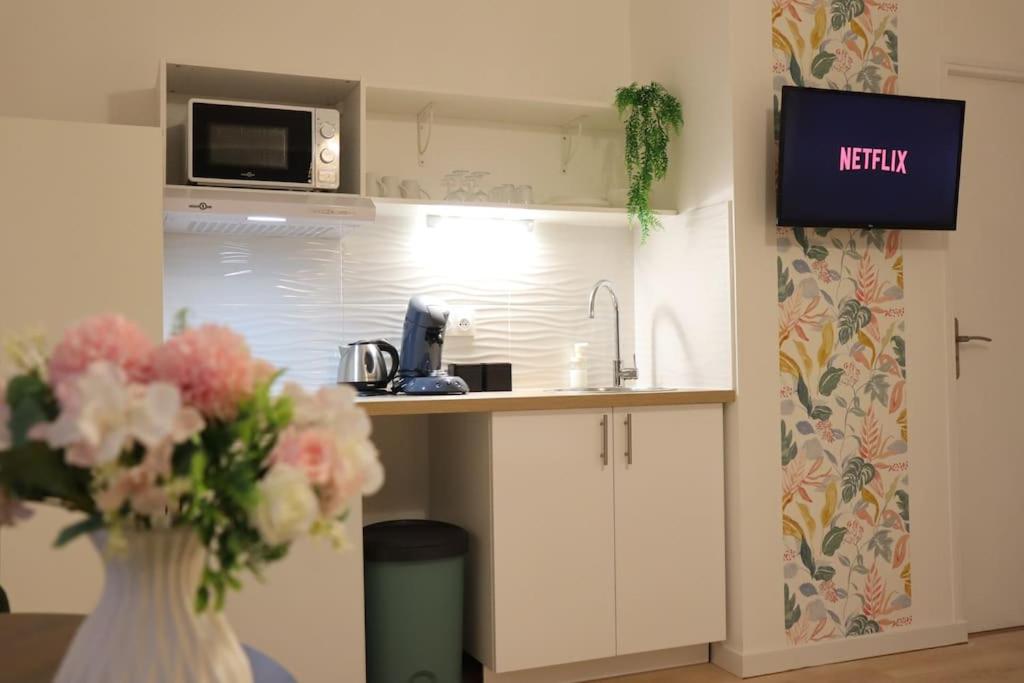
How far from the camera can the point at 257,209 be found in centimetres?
299

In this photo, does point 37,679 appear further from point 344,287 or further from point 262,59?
point 262,59

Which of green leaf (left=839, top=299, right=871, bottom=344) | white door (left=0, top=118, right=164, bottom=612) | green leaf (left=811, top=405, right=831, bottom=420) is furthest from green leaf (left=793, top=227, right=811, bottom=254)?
white door (left=0, top=118, right=164, bottom=612)

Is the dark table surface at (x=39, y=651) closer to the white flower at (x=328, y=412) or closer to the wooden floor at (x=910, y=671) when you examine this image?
the white flower at (x=328, y=412)

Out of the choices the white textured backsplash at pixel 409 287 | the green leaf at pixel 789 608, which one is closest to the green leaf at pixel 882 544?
the green leaf at pixel 789 608

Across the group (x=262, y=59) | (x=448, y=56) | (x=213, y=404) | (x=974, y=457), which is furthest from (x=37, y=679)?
(x=974, y=457)

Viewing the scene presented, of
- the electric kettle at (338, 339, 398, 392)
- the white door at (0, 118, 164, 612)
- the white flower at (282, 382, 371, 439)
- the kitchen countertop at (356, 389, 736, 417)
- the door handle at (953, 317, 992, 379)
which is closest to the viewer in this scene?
the white flower at (282, 382, 371, 439)

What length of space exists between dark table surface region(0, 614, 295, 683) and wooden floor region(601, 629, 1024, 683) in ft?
7.29

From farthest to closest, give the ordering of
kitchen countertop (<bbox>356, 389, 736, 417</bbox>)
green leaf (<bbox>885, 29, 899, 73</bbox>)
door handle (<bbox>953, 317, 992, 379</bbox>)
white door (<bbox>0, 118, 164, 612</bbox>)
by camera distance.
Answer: door handle (<bbox>953, 317, 992, 379</bbox>) < green leaf (<bbox>885, 29, 899, 73</bbox>) < kitchen countertop (<bbox>356, 389, 736, 417</bbox>) < white door (<bbox>0, 118, 164, 612</bbox>)

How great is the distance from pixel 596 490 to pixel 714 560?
514 mm

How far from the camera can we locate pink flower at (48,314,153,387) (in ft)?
2.66

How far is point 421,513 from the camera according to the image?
142 inches

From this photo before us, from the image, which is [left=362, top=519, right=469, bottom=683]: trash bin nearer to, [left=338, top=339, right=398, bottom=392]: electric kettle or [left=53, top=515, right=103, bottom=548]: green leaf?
[left=338, top=339, right=398, bottom=392]: electric kettle

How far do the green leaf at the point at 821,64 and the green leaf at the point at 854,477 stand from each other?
1347 millimetres

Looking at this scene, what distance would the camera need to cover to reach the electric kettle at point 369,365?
3295 mm
